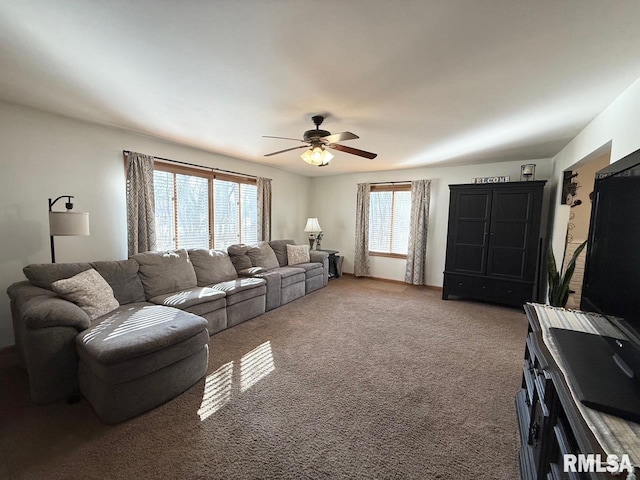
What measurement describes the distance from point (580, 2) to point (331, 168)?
441cm

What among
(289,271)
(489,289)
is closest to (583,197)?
(489,289)

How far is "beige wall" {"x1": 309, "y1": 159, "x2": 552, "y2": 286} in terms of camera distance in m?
4.77

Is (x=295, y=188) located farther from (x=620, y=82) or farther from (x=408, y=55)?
(x=620, y=82)

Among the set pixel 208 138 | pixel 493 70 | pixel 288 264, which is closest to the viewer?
pixel 493 70

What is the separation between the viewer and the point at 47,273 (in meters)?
2.35

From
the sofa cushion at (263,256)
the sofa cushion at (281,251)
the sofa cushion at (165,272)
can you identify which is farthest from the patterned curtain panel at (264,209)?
the sofa cushion at (165,272)

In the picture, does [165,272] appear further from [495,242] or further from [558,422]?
[495,242]

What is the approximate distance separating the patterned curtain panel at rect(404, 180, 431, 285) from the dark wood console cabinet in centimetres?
71

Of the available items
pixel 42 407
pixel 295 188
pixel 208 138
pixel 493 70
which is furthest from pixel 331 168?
pixel 42 407

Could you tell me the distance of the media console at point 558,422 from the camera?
0.77 meters

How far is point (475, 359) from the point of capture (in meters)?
2.62

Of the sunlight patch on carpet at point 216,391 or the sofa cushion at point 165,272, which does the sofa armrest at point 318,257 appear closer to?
the sofa cushion at point 165,272

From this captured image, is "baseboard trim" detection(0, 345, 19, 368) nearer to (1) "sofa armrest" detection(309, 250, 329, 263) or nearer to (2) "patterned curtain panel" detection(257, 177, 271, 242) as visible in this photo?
(2) "patterned curtain panel" detection(257, 177, 271, 242)

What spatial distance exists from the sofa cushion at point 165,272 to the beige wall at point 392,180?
12.2 feet
